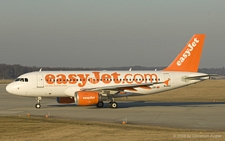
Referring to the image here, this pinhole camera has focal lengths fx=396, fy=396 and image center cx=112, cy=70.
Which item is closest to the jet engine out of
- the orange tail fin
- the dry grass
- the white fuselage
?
the white fuselage

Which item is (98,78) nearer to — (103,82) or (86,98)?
(103,82)

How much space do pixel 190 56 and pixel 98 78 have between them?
9723mm

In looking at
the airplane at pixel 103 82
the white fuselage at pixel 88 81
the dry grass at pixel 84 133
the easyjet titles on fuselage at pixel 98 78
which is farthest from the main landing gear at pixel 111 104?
the dry grass at pixel 84 133

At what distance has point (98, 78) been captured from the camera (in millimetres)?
37844

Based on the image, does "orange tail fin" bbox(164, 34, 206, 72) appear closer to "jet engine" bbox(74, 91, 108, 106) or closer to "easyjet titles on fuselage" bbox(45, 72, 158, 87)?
"easyjet titles on fuselage" bbox(45, 72, 158, 87)

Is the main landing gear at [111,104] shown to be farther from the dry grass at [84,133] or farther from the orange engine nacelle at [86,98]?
the dry grass at [84,133]

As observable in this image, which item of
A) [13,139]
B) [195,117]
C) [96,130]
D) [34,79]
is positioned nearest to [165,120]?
[195,117]

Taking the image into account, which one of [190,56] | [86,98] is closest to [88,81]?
[86,98]

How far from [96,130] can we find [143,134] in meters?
2.79

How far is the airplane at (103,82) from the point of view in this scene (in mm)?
36719

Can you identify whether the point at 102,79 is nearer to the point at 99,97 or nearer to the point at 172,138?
the point at 99,97

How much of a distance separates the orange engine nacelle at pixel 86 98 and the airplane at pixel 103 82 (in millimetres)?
44

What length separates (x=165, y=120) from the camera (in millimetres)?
26922

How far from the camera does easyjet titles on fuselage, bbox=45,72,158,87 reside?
37.2 metres
